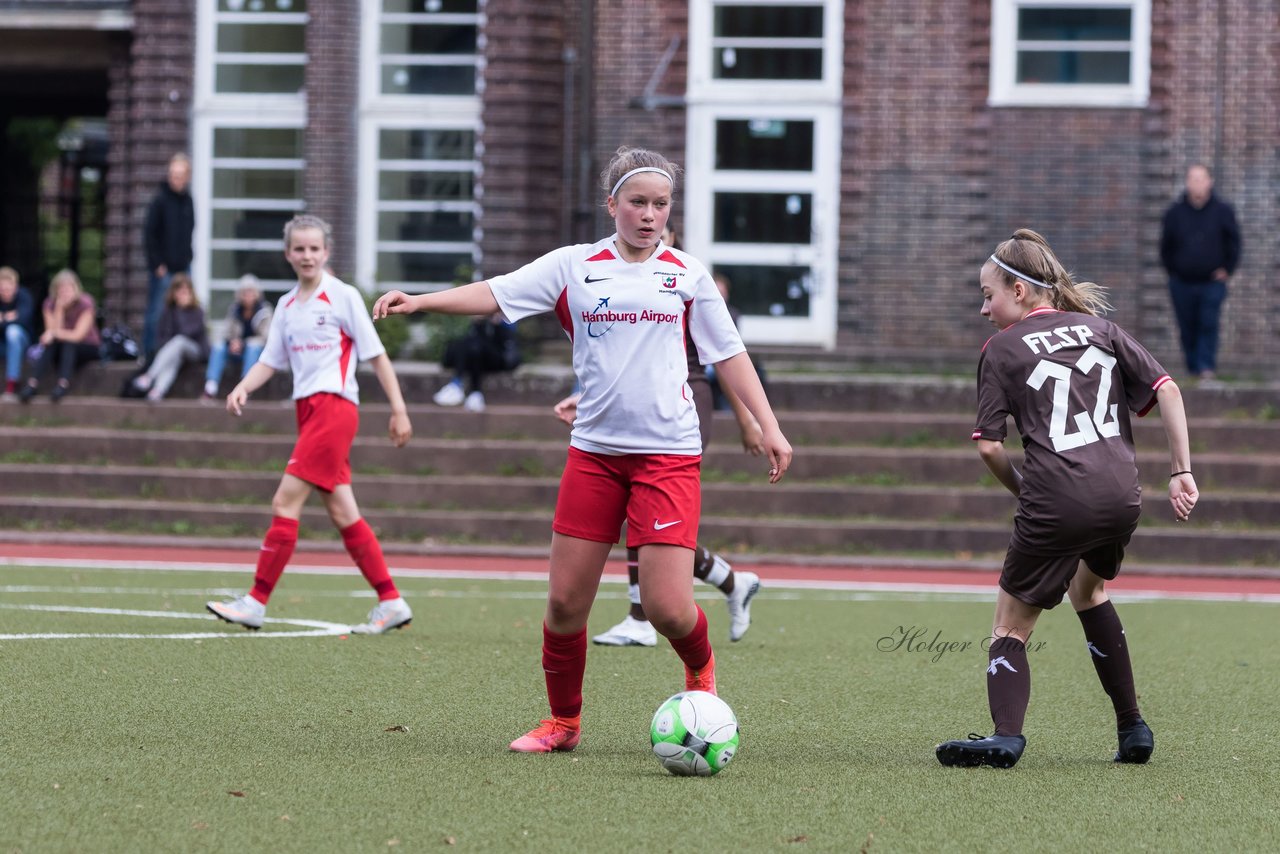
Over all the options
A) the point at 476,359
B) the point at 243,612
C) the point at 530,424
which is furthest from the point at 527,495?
the point at 243,612

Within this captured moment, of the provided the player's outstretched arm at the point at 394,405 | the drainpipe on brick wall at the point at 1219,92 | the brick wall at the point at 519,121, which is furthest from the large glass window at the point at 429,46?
the player's outstretched arm at the point at 394,405

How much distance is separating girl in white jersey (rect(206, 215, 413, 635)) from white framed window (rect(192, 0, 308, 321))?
1278cm

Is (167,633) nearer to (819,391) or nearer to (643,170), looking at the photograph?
(643,170)

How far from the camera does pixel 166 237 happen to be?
18859 mm

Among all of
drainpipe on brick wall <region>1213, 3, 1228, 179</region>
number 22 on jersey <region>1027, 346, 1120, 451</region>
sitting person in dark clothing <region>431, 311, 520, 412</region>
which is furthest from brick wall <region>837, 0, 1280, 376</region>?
number 22 on jersey <region>1027, 346, 1120, 451</region>

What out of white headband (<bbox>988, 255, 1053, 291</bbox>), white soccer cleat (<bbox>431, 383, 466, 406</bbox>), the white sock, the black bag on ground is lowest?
the white sock

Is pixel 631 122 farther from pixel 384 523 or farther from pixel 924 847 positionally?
pixel 924 847

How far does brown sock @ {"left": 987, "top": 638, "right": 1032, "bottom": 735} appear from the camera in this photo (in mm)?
6004

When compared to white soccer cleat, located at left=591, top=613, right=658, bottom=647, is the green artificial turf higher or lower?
higher

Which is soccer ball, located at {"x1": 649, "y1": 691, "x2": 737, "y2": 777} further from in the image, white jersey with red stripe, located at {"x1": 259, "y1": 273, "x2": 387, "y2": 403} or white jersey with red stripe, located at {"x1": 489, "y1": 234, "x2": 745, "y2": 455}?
white jersey with red stripe, located at {"x1": 259, "y1": 273, "x2": 387, "y2": 403}

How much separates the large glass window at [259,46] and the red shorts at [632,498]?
667 inches

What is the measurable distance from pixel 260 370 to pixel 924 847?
5.56m

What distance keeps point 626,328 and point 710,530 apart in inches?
396

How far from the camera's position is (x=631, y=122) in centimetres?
2077
